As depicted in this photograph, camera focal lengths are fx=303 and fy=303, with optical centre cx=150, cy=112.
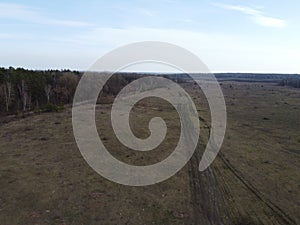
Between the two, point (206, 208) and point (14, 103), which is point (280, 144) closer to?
point (206, 208)

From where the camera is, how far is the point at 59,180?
20438 millimetres

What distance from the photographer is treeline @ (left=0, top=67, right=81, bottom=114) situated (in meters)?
56.3

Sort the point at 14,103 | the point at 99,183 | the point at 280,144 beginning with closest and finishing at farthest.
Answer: the point at 99,183
the point at 280,144
the point at 14,103

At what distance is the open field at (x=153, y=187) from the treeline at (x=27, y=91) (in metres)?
26.3

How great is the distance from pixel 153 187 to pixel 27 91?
4967 centimetres

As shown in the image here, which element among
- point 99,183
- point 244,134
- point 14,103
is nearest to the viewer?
point 99,183

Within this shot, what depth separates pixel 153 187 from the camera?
1959cm

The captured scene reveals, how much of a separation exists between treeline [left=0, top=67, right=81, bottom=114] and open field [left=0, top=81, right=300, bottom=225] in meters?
26.3

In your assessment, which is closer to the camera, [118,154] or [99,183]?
[99,183]

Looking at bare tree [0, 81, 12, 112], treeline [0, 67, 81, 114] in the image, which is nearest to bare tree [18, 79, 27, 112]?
treeline [0, 67, 81, 114]

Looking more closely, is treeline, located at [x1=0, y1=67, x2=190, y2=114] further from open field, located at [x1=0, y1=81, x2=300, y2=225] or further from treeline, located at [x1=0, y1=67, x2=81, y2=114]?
open field, located at [x1=0, y1=81, x2=300, y2=225]

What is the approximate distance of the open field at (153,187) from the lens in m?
15.6

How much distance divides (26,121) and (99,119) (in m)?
10.6

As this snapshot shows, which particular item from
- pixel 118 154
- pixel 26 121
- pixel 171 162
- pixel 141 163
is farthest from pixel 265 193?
pixel 26 121
